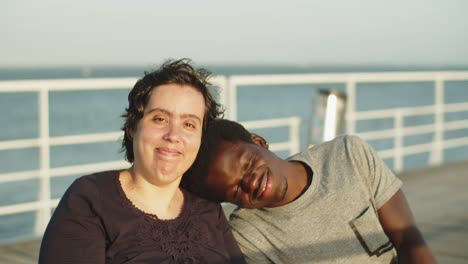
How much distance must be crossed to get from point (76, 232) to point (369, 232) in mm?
1099

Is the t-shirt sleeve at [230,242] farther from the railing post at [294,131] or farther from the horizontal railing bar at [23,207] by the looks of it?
the railing post at [294,131]

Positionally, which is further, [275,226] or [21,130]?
[21,130]

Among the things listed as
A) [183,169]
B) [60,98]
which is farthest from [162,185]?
[60,98]

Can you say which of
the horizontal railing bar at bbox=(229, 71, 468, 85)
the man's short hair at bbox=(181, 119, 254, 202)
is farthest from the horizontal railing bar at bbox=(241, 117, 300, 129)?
the man's short hair at bbox=(181, 119, 254, 202)

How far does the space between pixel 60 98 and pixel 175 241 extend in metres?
64.8

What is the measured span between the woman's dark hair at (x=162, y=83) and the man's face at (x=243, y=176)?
0.14m

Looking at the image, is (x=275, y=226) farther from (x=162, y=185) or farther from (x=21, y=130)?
(x=21, y=130)

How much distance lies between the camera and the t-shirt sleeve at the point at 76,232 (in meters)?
2.57

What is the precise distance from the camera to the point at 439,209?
6.86 meters

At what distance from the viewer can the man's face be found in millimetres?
2963

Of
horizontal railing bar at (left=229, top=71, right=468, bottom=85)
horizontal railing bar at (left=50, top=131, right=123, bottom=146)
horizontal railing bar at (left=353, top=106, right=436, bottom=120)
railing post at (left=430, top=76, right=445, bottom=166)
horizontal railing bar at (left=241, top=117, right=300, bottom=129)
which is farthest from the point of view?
railing post at (left=430, top=76, right=445, bottom=166)

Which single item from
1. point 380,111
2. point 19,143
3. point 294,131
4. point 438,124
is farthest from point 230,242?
point 438,124

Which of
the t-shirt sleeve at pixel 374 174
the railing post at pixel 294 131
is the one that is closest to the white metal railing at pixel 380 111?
the railing post at pixel 294 131

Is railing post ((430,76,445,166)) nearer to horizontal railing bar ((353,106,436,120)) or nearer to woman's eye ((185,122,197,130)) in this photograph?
horizontal railing bar ((353,106,436,120))
